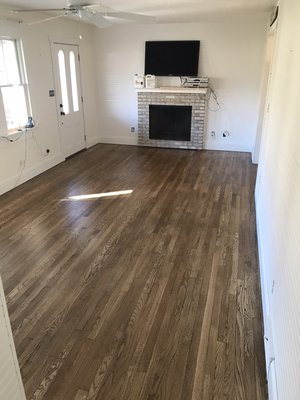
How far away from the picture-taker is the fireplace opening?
6746 millimetres

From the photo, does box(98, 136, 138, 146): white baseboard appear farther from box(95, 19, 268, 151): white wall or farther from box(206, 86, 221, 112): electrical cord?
box(206, 86, 221, 112): electrical cord

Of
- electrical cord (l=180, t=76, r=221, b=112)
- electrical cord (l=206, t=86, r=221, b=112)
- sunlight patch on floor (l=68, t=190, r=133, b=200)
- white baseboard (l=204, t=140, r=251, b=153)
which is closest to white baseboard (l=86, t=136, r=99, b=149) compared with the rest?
electrical cord (l=180, t=76, r=221, b=112)

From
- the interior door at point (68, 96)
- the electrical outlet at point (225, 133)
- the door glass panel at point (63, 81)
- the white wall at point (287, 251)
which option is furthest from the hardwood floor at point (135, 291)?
the electrical outlet at point (225, 133)

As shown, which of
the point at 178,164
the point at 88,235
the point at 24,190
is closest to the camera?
the point at 88,235

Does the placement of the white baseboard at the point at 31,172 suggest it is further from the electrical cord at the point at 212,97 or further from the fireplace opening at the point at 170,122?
the electrical cord at the point at 212,97

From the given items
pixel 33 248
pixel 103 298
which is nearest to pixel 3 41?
pixel 33 248

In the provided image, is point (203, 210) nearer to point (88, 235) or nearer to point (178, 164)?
point (88, 235)

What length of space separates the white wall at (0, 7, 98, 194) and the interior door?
15 centimetres

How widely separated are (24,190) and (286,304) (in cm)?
412

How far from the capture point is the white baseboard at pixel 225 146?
6707 mm

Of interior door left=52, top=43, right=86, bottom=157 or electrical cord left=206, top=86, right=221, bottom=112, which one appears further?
electrical cord left=206, top=86, right=221, bottom=112

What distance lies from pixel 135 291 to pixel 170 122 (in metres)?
4.94

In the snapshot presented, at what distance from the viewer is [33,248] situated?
3254 millimetres

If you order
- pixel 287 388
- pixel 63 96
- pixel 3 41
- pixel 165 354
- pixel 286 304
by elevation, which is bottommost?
pixel 165 354
